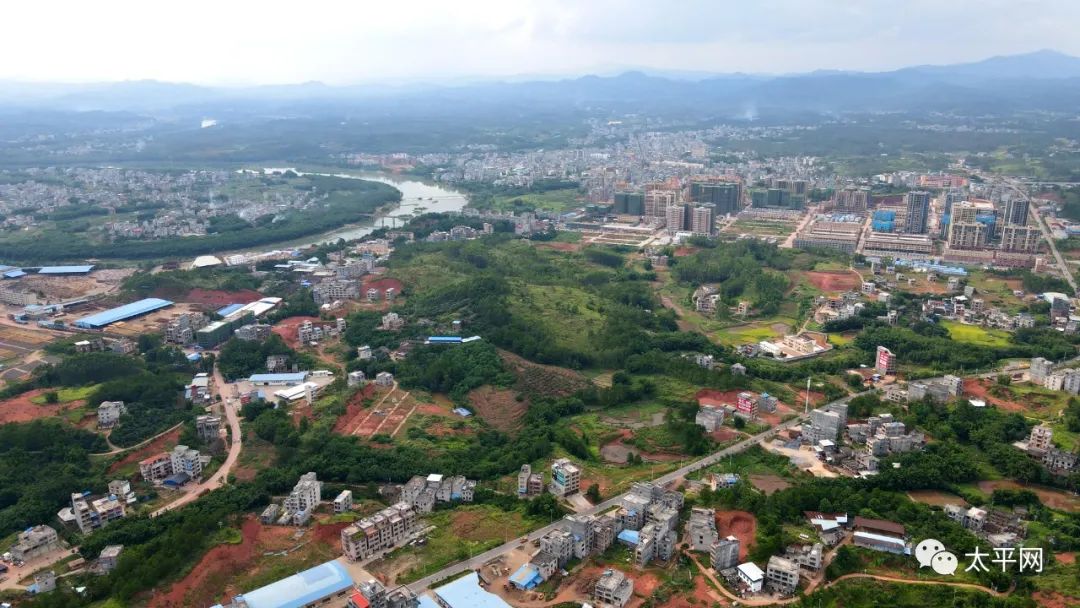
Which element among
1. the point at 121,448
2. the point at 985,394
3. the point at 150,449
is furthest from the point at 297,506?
the point at 985,394

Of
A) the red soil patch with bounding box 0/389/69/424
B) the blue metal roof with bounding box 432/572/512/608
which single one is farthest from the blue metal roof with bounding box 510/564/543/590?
the red soil patch with bounding box 0/389/69/424

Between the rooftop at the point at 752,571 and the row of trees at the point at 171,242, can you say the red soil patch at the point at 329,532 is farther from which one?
the row of trees at the point at 171,242

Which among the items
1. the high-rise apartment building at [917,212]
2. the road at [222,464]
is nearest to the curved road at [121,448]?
the road at [222,464]

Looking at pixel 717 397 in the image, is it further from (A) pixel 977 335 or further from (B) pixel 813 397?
(A) pixel 977 335

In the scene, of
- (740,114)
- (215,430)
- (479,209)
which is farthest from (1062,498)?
(740,114)

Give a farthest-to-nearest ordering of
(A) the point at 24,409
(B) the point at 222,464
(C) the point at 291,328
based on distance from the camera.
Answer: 1. (C) the point at 291,328
2. (A) the point at 24,409
3. (B) the point at 222,464
